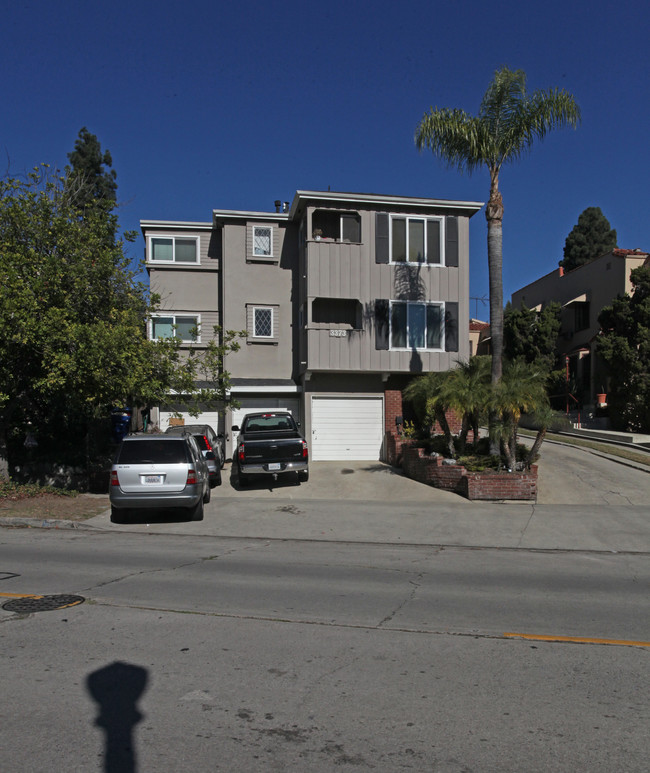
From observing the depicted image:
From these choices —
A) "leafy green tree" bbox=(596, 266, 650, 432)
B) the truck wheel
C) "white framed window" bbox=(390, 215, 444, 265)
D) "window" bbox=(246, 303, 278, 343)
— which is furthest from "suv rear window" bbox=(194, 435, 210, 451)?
"leafy green tree" bbox=(596, 266, 650, 432)

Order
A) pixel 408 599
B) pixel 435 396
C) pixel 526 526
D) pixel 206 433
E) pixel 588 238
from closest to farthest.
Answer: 1. pixel 408 599
2. pixel 526 526
3. pixel 435 396
4. pixel 206 433
5. pixel 588 238

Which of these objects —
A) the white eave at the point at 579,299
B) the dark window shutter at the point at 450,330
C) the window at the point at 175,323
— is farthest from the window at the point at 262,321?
the white eave at the point at 579,299

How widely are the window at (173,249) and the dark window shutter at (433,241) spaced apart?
844 centimetres

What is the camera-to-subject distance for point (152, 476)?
13.4 m

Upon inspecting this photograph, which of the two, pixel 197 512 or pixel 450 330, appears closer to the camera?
pixel 197 512

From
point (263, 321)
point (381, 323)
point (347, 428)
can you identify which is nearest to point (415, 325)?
point (381, 323)

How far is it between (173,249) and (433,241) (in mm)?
9409

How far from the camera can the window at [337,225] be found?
23047 millimetres

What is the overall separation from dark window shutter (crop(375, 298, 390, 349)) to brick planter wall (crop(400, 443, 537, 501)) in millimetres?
5764

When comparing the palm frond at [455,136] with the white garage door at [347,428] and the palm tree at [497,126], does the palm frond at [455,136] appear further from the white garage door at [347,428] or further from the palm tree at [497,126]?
the white garage door at [347,428]

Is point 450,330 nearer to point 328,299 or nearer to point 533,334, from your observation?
point 328,299

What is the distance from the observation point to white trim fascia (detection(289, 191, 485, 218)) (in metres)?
22.4

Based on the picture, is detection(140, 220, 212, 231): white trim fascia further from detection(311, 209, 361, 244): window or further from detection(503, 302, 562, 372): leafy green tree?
detection(503, 302, 562, 372): leafy green tree

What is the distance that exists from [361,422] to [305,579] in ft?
48.3
